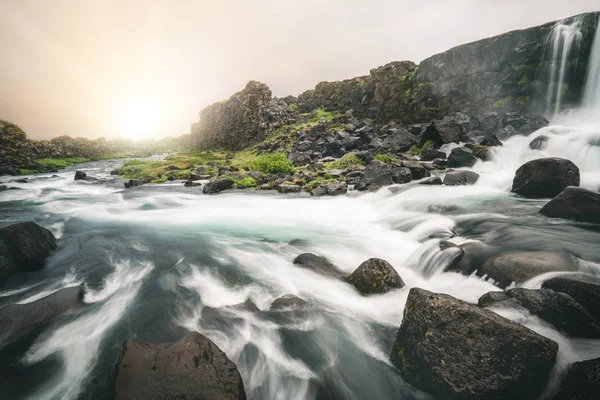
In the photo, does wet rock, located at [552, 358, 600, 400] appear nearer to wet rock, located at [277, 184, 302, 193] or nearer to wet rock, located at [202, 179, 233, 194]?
wet rock, located at [277, 184, 302, 193]

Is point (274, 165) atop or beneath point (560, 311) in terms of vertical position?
atop

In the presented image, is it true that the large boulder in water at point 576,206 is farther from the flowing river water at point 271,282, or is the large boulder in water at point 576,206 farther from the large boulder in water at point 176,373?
the large boulder in water at point 176,373

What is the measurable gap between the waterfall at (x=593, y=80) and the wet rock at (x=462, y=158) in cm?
1791

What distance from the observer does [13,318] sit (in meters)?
4.78

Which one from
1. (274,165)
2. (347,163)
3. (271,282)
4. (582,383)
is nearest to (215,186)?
(274,165)

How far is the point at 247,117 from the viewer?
57719mm

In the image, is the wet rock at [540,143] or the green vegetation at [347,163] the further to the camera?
the green vegetation at [347,163]

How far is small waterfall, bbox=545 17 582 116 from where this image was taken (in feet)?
87.4

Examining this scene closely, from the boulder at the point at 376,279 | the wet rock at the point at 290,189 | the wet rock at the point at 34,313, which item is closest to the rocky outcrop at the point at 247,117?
the wet rock at the point at 290,189

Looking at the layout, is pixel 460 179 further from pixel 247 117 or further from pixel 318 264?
pixel 247 117

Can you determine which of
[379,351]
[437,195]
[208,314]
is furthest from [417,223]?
[208,314]

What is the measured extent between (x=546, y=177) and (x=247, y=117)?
5484 centimetres

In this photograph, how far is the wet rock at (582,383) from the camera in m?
2.55

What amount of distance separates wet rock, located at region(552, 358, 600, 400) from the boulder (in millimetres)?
2846
